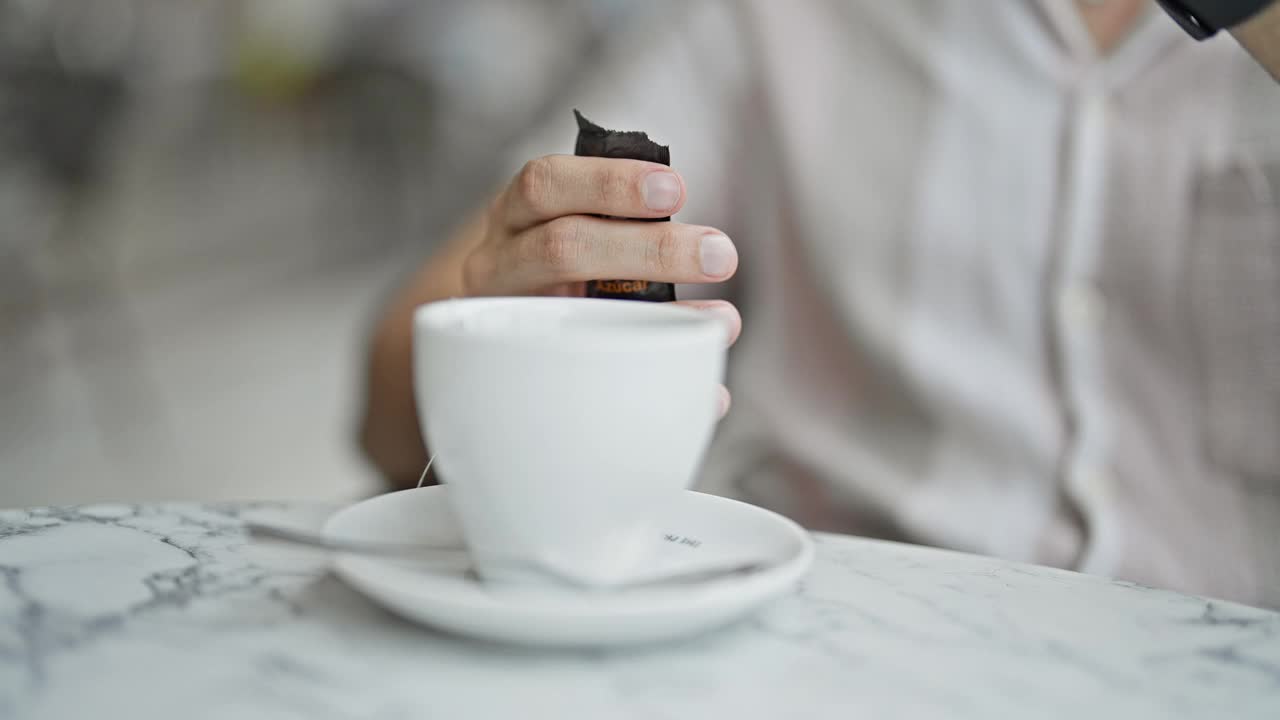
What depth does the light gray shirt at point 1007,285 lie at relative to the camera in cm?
76

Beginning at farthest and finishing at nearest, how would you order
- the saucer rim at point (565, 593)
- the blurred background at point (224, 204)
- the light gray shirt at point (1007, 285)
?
the blurred background at point (224, 204)
the light gray shirt at point (1007, 285)
the saucer rim at point (565, 593)

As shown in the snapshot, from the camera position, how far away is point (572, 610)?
32cm

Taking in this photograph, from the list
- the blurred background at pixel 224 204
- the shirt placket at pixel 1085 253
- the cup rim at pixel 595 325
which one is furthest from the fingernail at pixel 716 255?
the blurred background at pixel 224 204

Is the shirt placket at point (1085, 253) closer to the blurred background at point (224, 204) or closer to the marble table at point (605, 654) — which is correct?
Answer: the marble table at point (605, 654)

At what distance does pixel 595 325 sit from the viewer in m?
0.40

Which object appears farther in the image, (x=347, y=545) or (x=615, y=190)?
(x=615, y=190)

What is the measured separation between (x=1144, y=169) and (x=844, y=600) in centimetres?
52

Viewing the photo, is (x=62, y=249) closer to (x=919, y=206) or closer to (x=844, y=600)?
(x=919, y=206)

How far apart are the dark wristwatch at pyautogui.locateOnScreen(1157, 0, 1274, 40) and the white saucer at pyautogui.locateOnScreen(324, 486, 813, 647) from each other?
0.94 feet

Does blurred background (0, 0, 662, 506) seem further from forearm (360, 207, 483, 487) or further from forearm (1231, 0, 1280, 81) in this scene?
forearm (1231, 0, 1280, 81)

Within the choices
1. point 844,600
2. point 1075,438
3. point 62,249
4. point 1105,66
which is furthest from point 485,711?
point 62,249

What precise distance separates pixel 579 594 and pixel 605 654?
22 millimetres

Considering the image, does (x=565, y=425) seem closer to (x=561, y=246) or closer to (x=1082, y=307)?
(x=561, y=246)

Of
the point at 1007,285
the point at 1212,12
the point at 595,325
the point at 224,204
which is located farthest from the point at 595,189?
the point at 224,204
